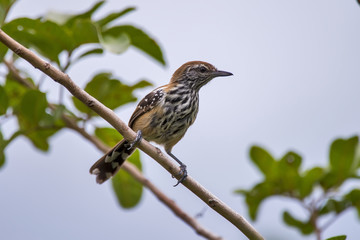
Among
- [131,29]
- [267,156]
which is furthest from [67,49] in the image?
[267,156]

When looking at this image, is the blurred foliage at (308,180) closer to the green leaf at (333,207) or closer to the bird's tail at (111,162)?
the green leaf at (333,207)

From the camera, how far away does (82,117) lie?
4.62 m

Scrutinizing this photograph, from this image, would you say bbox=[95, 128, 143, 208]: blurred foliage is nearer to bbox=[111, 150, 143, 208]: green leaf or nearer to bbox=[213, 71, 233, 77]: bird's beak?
bbox=[111, 150, 143, 208]: green leaf

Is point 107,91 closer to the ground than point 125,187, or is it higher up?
higher up

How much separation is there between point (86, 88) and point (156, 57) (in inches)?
26.8

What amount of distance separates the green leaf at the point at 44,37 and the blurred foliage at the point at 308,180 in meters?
1.89

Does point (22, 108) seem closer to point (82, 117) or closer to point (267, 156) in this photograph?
point (82, 117)

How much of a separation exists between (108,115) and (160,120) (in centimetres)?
182

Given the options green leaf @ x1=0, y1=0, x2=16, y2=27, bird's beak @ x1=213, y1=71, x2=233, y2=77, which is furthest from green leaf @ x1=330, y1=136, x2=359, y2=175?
green leaf @ x1=0, y1=0, x2=16, y2=27

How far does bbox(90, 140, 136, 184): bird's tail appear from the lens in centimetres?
482

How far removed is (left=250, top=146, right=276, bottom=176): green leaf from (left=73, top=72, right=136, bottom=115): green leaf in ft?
3.92

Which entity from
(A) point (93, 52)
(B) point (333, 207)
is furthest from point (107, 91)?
(B) point (333, 207)

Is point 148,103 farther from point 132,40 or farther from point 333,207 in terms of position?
point 333,207

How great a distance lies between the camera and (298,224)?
462cm
